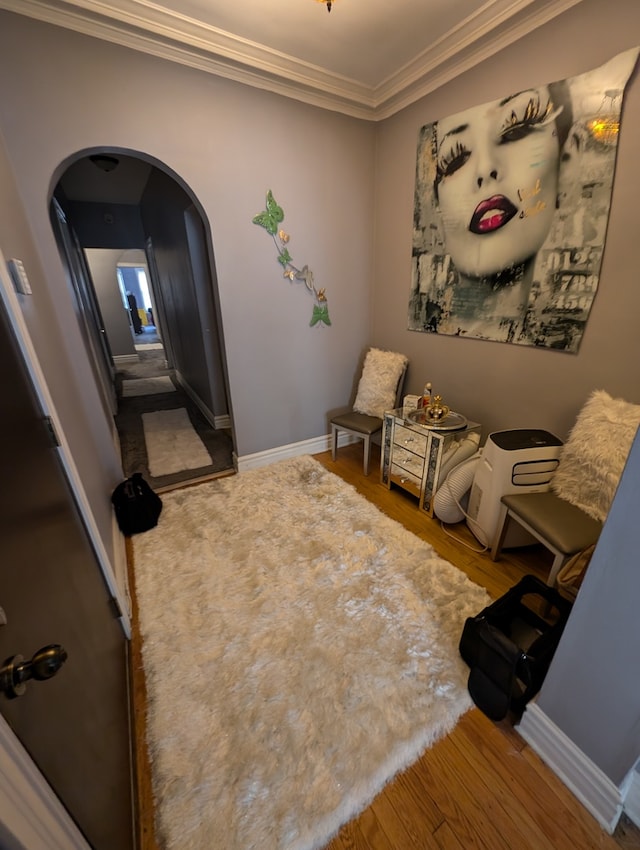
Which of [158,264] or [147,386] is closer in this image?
[158,264]

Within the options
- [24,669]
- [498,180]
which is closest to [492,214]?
[498,180]

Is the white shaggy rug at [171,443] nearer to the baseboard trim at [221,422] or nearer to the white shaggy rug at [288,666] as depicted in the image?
the baseboard trim at [221,422]

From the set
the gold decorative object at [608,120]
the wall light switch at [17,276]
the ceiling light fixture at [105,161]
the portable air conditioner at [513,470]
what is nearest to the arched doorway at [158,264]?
the ceiling light fixture at [105,161]

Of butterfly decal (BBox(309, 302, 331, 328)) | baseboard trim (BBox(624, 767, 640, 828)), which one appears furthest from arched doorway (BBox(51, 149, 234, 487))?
baseboard trim (BBox(624, 767, 640, 828))

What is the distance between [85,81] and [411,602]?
122 inches

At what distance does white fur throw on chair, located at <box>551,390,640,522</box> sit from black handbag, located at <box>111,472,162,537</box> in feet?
7.64

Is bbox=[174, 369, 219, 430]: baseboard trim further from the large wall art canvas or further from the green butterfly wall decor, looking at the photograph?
the large wall art canvas

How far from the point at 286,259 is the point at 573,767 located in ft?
9.51

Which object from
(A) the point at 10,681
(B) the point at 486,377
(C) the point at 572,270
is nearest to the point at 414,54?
(C) the point at 572,270

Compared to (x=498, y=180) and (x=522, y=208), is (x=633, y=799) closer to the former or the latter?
(x=522, y=208)

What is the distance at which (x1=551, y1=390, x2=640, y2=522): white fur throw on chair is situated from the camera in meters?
1.42

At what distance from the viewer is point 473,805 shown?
1.00 m

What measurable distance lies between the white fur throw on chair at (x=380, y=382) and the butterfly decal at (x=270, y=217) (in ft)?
4.15

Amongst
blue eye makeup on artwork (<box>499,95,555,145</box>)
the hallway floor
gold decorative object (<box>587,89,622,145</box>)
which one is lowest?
the hallway floor
